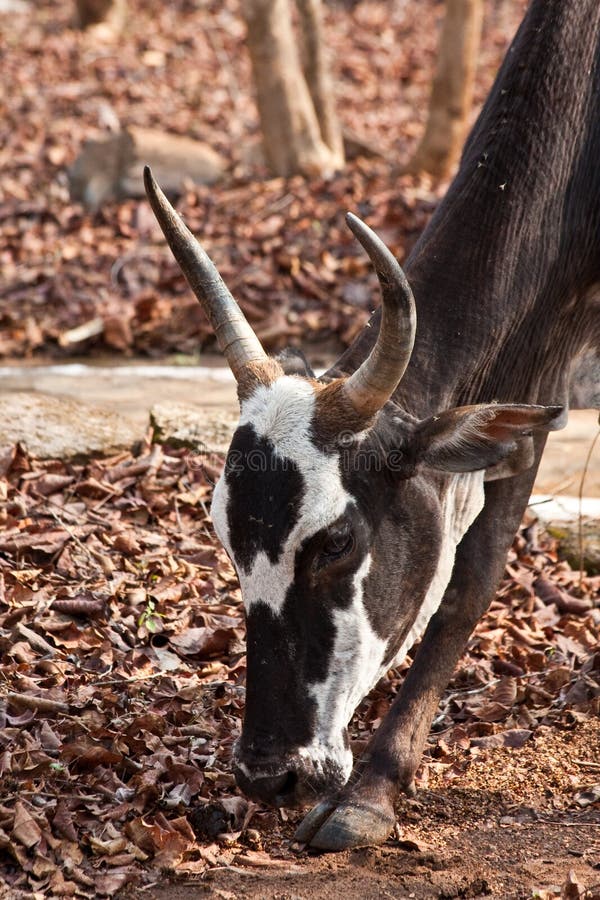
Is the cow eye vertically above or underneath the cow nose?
above

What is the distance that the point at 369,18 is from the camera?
1736 cm

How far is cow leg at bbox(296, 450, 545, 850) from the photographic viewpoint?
367cm

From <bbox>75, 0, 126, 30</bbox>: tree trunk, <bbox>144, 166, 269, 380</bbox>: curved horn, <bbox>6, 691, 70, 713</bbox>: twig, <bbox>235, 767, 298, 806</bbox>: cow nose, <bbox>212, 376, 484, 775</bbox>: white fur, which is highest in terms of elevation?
<bbox>75, 0, 126, 30</bbox>: tree trunk

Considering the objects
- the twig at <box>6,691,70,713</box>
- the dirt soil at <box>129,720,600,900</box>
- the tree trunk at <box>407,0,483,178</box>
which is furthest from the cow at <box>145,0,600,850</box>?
the tree trunk at <box>407,0,483,178</box>

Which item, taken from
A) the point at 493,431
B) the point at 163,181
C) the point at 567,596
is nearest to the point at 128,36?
the point at 163,181

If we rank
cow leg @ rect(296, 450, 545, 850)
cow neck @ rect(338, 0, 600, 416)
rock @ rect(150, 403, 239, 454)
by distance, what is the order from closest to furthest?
cow leg @ rect(296, 450, 545, 850) < cow neck @ rect(338, 0, 600, 416) < rock @ rect(150, 403, 239, 454)

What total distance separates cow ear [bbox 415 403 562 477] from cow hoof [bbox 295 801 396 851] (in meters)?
1.09

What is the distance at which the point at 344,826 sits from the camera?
3.63 meters

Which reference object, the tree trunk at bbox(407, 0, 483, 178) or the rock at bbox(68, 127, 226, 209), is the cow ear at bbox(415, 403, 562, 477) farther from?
the rock at bbox(68, 127, 226, 209)

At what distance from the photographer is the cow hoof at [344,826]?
3607mm

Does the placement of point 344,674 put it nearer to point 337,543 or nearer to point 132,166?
point 337,543

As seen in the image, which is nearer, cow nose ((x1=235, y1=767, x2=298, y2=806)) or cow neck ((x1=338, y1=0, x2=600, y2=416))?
cow nose ((x1=235, y1=767, x2=298, y2=806))

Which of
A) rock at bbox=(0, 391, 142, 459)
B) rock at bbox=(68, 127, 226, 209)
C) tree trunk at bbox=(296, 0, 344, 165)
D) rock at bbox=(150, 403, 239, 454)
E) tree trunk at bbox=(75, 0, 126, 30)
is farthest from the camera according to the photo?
tree trunk at bbox=(75, 0, 126, 30)

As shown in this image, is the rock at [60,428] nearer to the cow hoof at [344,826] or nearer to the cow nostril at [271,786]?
the cow hoof at [344,826]
